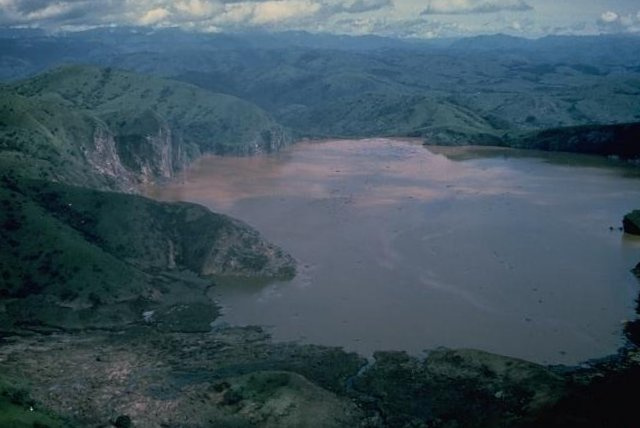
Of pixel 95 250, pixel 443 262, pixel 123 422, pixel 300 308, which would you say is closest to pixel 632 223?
pixel 443 262

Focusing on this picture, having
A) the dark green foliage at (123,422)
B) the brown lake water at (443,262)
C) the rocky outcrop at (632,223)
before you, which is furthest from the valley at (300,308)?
the rocky outcrop at (632,223)

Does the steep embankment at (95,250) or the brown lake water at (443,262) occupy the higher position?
the steep embankment at (95,250)

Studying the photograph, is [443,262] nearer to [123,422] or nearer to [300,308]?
[300,308]

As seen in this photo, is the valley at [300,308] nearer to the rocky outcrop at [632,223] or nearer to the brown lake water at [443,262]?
the brown lake water at [443,262]

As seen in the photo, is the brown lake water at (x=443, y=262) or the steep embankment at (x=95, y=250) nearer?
the brown lake water at (x=443, y=262)

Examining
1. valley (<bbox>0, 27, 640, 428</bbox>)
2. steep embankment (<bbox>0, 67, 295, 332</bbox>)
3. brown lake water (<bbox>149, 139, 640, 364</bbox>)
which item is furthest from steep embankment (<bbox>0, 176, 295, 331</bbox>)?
brown lake water (<bbox>149, 139, 640, 364</bbox>)

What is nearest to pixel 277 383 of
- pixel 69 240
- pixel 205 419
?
pixel 205 419
